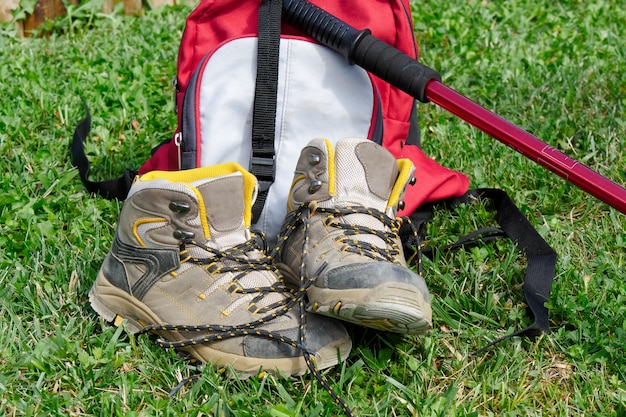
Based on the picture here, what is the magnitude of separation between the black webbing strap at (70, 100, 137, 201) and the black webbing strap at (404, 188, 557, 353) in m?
0.93

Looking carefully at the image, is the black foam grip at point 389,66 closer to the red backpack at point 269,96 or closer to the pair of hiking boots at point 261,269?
the red backpack at point 269,96

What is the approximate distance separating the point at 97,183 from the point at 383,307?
127 centimetres

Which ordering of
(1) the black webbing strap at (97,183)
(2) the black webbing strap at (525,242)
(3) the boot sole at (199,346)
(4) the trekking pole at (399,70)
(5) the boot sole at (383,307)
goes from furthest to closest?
(1) the black webbing strap at (97,183) < (4) the trekking pole at (399,70) < (2) the black webbing strap at (525,242) < (3) the boot sole at (199,346) < (5) the boot sole at (383,307)

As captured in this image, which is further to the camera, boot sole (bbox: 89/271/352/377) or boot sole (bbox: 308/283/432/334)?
boot sole (bbox: 89/271/352/377)

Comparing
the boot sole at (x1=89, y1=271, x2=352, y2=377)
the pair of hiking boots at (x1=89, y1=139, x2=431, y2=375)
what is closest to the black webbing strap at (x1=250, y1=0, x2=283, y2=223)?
the pair of hiking boots at (x1=89, y1=139, x2=431, y2=375)

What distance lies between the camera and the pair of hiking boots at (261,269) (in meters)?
1.80

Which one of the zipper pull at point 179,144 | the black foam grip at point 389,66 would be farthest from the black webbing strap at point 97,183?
the black foam grip at point 389,66

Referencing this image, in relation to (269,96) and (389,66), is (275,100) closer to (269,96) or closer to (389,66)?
(269,96)

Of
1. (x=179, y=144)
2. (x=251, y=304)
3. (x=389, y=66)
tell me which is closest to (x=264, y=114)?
(x=179, y=144)

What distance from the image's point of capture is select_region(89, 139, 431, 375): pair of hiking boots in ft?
5.89

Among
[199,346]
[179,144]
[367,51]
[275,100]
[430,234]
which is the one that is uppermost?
[367,51]

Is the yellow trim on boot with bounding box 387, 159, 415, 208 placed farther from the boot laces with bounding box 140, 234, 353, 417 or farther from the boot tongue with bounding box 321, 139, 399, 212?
the boot laces with bounding box 140, 234, 353, 417

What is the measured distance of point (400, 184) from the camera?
2061 mm

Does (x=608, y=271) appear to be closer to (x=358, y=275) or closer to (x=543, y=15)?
(x=358, y=275)
